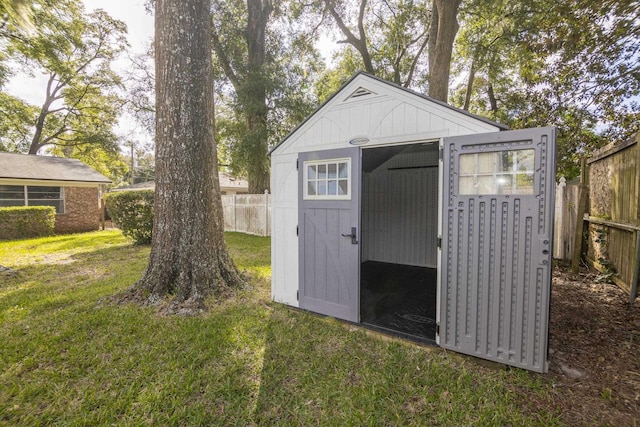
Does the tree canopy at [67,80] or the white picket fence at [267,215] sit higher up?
the tree canopy at [67,80]

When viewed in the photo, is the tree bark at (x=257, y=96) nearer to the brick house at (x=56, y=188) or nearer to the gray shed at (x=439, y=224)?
the gray shed at (x=439, y=224)

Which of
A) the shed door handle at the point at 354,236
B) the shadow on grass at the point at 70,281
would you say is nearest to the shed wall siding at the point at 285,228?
the shed door handle at the point at 354,236

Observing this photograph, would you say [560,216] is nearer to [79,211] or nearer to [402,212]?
[402,212]

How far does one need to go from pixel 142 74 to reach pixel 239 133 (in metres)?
4.86

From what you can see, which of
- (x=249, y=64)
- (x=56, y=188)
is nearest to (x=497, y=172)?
(x=249, y=64)

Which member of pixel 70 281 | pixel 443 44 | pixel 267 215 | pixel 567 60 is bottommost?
pixel 70 281

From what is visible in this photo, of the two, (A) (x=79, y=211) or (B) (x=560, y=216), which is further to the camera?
(A) (x=79, y=211)

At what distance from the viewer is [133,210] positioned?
801cm

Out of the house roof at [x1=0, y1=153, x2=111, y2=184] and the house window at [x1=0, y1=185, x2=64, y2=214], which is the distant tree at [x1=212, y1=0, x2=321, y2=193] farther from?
the house window at [x1=0, y1=185, x2=64, y2=214]

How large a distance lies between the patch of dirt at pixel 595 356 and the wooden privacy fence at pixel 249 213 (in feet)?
26.4

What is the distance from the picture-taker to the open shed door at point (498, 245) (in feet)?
7.75

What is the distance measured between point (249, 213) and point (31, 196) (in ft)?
28.0

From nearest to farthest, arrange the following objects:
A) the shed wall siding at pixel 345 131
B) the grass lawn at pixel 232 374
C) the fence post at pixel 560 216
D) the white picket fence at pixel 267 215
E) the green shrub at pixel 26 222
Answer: the grass lawn at pixel 232 374 < the shed wall siding at pixel 345 131 < the white picket fence at pixel 267 215 < the fence post at pixel 560 216 < the green shrub at pixel 26 222

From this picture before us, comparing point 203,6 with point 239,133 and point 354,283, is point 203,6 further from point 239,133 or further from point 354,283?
point 239,133
